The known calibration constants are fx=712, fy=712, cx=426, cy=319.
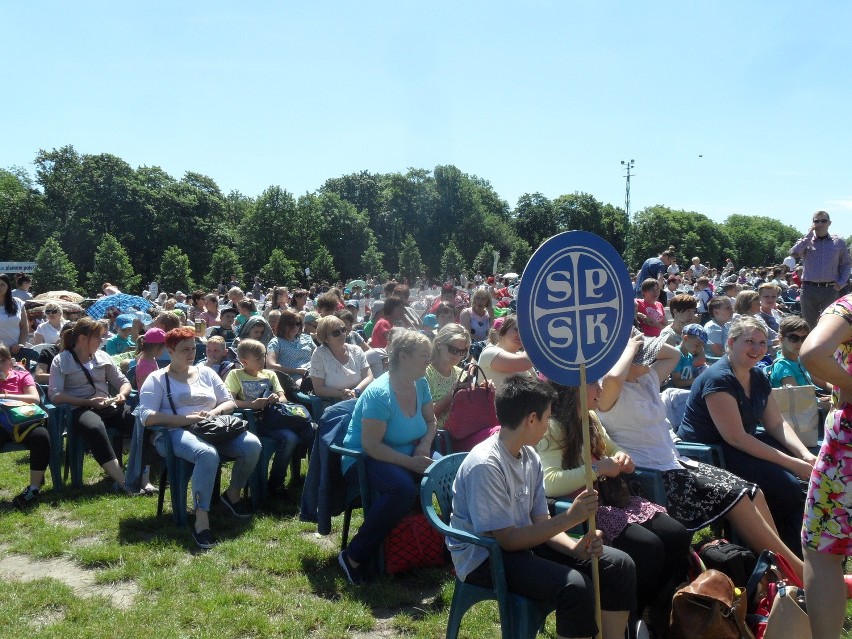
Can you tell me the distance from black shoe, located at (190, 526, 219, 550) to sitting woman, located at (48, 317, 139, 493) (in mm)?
1399

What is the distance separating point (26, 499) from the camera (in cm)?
576

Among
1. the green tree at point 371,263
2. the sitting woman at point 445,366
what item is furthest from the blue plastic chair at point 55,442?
the green tree at point 371,263

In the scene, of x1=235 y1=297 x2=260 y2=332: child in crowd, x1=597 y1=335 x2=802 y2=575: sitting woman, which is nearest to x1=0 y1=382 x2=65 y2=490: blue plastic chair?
x1=235 y1=297 x2=260 y2=332: child in crowd

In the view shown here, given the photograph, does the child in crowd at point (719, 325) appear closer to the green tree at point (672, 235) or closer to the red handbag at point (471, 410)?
the red handbag at point (471, 410)

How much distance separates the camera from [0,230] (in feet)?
197

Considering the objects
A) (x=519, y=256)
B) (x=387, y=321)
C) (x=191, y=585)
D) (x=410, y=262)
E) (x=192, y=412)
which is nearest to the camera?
(x=191, y=585)

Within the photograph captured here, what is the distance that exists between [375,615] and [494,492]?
146cm

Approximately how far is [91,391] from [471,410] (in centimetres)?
351

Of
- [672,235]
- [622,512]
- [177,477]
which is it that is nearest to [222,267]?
[177,477]

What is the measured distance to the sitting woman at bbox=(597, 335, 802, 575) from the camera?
12.3ft

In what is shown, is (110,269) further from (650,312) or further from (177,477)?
(177,477)

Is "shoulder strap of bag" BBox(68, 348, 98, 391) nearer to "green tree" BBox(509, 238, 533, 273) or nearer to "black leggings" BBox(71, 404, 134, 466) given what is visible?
"black leggings" BBox(71, 404, 134, 466)

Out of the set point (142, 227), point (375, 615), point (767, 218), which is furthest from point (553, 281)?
point (767, 218)

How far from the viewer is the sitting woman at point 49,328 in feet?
30.0
